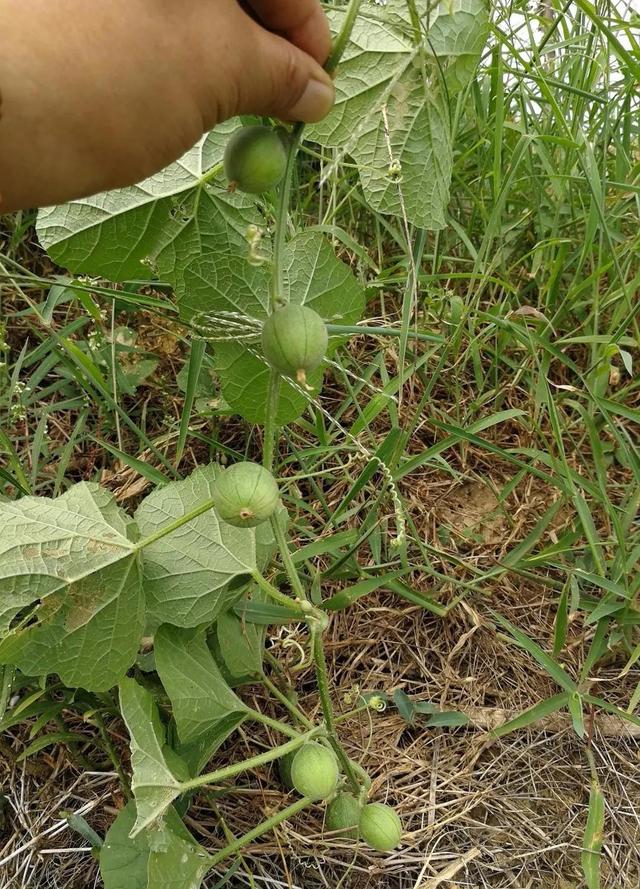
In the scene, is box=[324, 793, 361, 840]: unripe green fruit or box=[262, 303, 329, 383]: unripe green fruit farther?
box=[324, 793, 361, 840]: unripe green fruit

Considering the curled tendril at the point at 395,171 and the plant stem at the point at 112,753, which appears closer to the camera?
the curled tendril at the point at 395,171

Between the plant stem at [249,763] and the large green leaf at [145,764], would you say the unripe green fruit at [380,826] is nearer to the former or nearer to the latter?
the plant stem at [249,763]

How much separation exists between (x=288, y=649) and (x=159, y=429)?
67 cm

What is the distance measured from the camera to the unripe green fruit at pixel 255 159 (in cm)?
95

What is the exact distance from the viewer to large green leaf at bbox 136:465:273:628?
4.33 feet

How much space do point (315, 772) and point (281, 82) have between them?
989mm

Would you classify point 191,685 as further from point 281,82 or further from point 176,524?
point 281,82

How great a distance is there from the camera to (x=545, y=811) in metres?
1.65

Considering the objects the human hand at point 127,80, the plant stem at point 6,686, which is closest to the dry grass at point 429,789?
the plant stem at point 6,686

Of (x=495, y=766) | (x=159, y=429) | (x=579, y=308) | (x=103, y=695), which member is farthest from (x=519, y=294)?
(x=103, y=695)

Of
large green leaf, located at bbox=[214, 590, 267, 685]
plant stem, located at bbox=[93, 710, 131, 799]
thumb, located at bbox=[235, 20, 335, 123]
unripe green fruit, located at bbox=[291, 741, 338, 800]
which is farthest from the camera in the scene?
plant stem, located at bbox=[93, 710, 131, 799]

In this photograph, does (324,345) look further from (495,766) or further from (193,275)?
(495,766)

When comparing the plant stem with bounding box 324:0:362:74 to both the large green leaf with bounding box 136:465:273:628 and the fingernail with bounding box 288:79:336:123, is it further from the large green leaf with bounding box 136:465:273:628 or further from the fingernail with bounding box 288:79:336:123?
the large green leaf with bounding box 136:465:273:628

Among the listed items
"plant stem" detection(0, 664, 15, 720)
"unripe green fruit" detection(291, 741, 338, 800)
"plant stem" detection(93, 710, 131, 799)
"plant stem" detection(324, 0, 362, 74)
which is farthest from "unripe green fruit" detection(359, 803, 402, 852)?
"plant stem" detection(324, 0, 362, 74)
